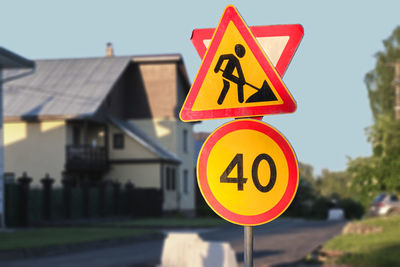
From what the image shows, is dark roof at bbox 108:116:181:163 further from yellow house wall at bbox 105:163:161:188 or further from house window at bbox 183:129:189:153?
house window at bbox 183:129:189:153

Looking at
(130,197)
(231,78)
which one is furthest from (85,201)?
(231,78)

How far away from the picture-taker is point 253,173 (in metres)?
5.16

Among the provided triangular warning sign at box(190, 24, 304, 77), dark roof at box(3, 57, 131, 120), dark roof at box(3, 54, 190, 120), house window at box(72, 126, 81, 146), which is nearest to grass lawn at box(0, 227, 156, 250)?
triangular warning sign at box(190, 24, 304, 77)

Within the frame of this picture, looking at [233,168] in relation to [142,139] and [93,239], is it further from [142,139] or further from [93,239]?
[142,139]

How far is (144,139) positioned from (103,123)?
10.7 ft

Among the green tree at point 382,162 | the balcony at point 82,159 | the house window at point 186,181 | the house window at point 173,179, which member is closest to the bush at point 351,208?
the house window at point 186,181

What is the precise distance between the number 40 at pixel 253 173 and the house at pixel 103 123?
3825cm

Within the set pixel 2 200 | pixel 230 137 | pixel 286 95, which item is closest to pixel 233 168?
pixel 230 137

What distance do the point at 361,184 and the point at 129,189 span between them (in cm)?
2180

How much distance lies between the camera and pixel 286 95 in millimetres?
5113

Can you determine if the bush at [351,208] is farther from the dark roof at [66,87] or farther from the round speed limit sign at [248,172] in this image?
the round speed limit sign at [248,172]

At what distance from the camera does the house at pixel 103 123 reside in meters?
44.3

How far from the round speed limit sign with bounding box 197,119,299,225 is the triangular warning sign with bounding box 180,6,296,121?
164 mm

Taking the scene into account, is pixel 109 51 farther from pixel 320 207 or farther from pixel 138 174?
pixel 320 207
